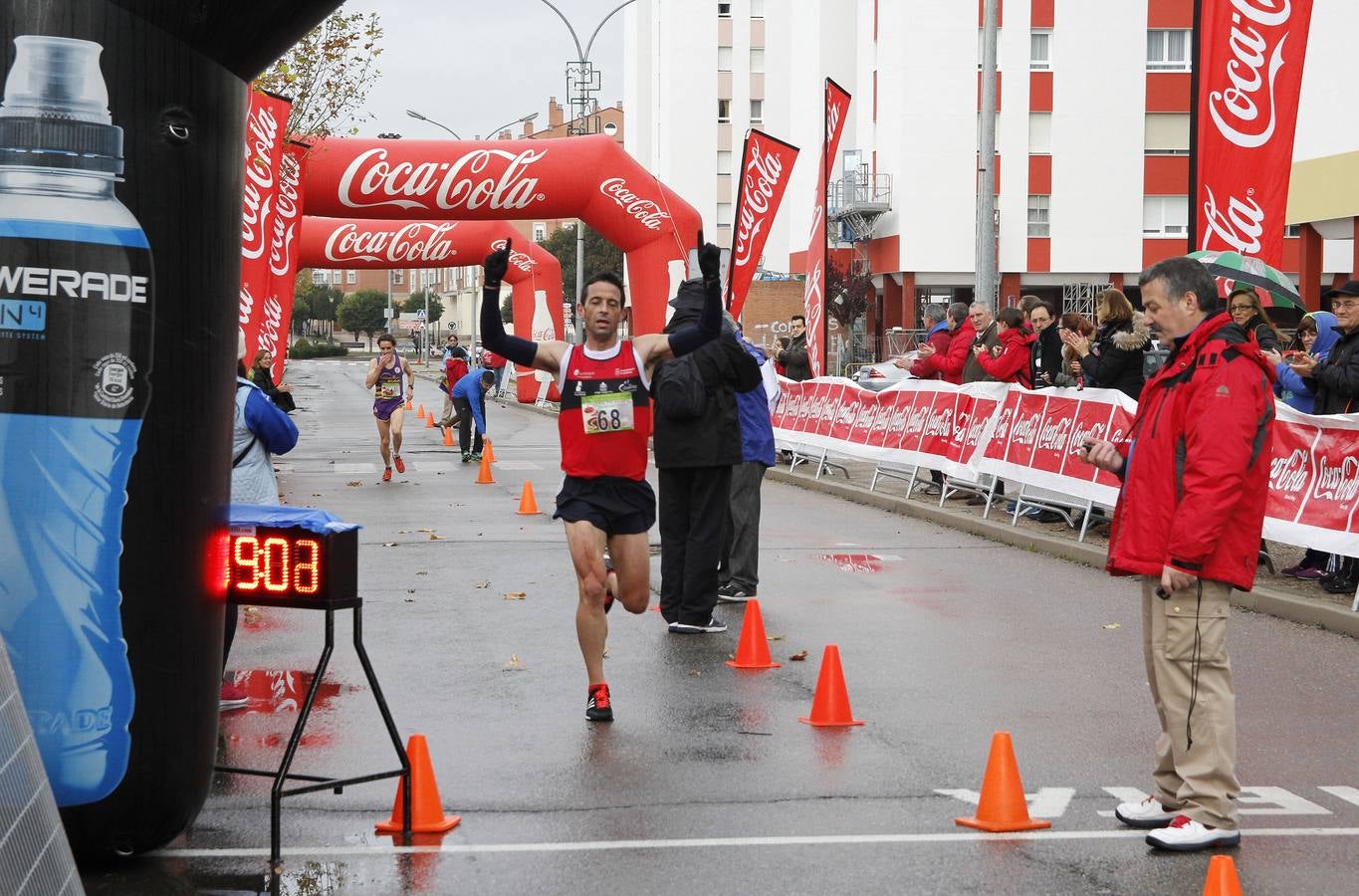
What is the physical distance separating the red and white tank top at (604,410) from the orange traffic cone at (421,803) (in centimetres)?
202

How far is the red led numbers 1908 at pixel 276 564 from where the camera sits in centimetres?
554

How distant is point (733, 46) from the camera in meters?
84.3

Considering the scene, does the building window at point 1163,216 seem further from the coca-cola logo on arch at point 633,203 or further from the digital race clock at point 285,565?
the digital race clock at point 285,565

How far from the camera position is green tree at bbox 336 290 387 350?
149875mm

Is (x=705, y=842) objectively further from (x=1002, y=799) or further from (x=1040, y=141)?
(x=1040, y=141)

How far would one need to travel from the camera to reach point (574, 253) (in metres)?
94.1

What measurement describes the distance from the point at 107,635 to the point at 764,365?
745 cm

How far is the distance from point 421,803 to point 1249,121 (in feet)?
29.1

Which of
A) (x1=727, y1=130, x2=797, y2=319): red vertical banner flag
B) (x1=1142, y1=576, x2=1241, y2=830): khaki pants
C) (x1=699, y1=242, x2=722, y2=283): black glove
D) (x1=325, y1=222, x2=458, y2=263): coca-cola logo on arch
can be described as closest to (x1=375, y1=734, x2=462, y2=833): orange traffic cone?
(x1=1142, y1=576, x2=1241, y2=830): khaki pants

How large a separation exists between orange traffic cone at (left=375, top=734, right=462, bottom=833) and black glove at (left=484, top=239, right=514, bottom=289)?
2.13 metres

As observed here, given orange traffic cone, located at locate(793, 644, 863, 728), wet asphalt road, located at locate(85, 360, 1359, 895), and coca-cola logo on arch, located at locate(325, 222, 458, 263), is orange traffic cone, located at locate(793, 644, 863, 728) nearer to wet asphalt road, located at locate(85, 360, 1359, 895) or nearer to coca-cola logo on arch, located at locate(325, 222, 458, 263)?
wet asphalt road, located at locate(85, 360, 1359, 895)

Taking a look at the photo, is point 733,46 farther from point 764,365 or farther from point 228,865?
point 228,865

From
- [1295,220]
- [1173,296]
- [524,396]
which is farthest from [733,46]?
[1173,296]

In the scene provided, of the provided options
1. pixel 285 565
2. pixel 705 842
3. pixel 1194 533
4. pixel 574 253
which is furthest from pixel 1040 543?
pixel 574 253
